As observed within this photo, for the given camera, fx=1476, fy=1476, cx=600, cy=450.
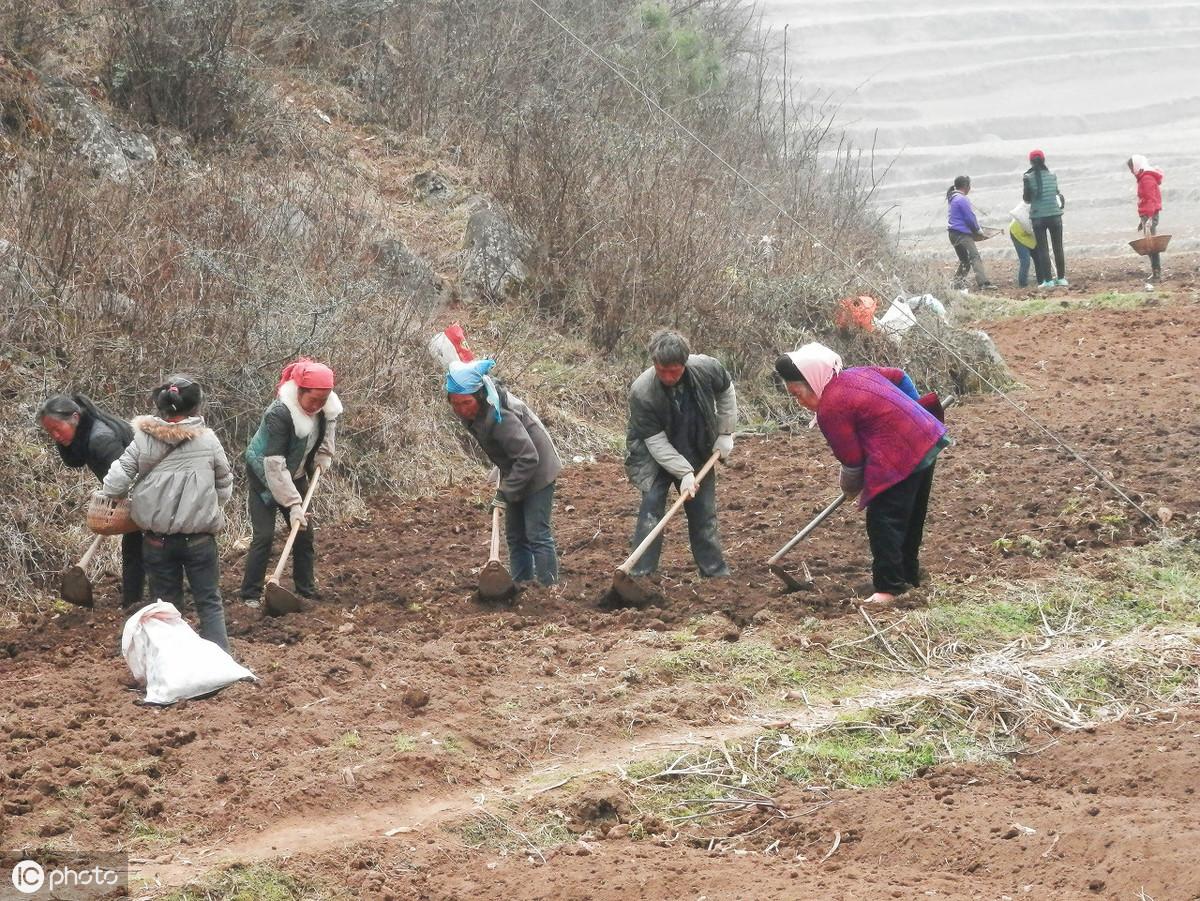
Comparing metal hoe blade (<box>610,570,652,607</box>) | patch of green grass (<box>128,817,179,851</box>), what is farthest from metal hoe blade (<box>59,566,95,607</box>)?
patch of green grass (<box>128,817,179,851</box>)

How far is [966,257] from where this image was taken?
20453 millimetres

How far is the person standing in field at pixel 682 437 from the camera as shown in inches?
304

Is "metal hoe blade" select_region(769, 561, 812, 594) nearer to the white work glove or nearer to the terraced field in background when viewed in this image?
the white work glove

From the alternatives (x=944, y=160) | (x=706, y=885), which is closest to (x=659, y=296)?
(x=706, y=885)

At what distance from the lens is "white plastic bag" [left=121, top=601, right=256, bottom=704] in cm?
609

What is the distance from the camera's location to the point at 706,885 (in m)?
4.59

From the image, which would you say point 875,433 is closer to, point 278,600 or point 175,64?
point 278,600

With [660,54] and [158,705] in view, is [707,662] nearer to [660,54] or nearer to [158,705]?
[158,705]

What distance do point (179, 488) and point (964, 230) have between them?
15.5 m

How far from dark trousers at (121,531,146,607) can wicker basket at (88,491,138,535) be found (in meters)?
0.77

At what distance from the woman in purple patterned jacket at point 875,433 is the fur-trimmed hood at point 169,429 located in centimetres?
276

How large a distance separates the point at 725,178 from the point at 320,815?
12029mm

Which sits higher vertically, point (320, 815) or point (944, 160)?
point (944, 160)

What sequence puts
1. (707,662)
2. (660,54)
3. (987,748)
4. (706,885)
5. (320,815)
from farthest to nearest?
1. (660,54)
2. (707,662)
3. (987,748)
4. (320,815)
5. (706,885)
